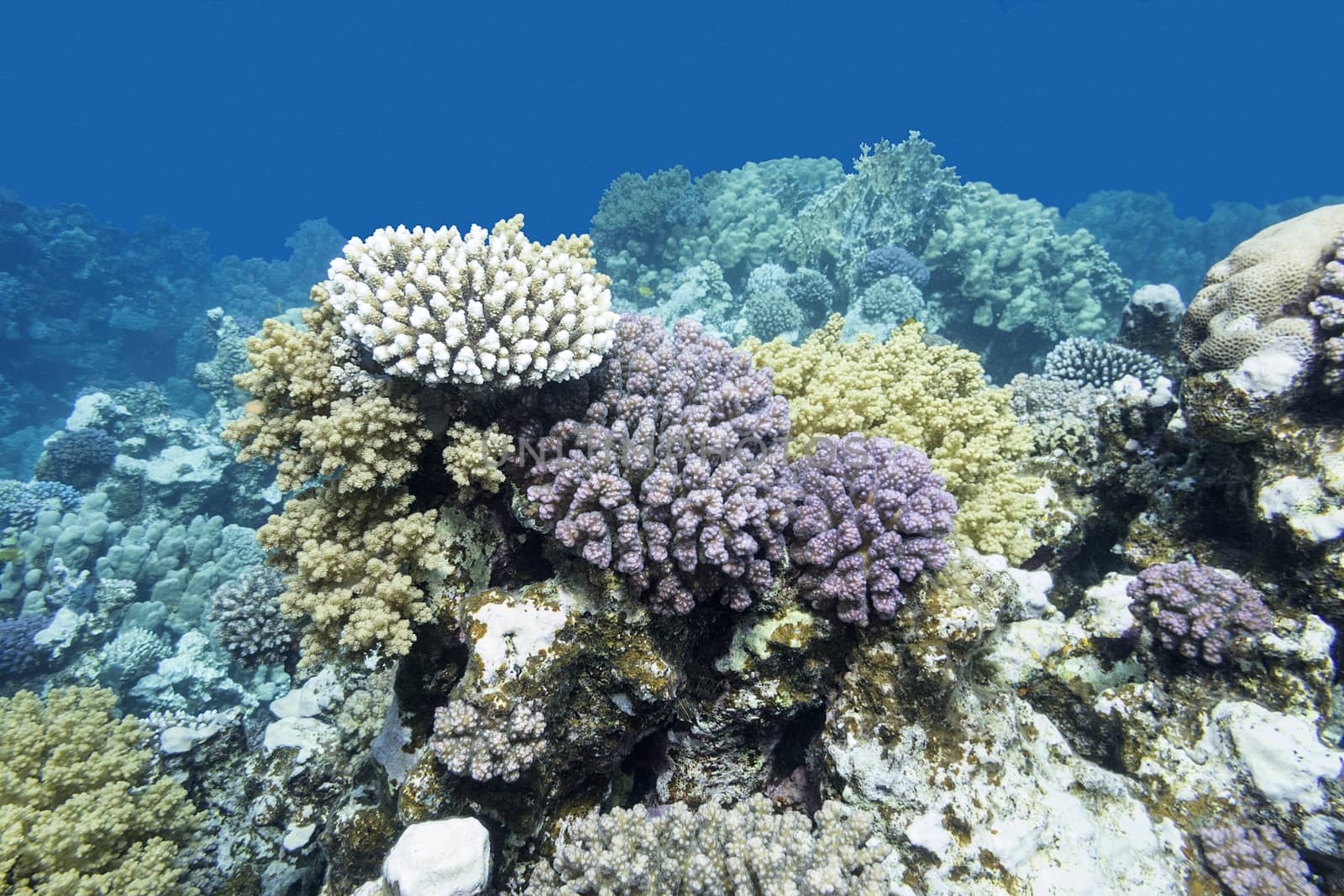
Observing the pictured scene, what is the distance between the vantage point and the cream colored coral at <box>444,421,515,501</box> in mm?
3486

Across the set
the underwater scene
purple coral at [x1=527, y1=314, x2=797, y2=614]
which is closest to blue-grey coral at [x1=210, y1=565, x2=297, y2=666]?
the underwater scene

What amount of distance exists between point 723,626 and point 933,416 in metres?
2.54

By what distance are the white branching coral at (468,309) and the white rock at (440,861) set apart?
236 cm

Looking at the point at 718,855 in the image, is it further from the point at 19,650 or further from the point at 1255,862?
the point at 19,650

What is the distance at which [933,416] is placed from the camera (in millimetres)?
4855

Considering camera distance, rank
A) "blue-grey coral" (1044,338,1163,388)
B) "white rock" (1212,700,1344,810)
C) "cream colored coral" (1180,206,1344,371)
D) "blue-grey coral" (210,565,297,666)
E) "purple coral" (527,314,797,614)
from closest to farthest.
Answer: "white rock" (1212,700,1344,810), "purple coral" (527,314,797,614), "cream colored coral" (1180,206,1344,371), "blue-grey coral" (210,565,297,666), "blue-grey coral" (1044,338,1163,388)

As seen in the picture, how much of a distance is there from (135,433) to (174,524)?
351 centimetres

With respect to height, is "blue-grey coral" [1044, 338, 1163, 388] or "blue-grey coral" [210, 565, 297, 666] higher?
"blue-grey coral" [1044, 338, 1163, 388]

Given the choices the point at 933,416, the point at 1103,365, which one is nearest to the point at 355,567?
the point at 933,416

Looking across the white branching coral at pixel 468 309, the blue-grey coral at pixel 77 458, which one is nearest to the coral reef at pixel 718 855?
the white branching coral at pixel 468 309

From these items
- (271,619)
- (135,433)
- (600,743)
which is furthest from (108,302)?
(600,743)

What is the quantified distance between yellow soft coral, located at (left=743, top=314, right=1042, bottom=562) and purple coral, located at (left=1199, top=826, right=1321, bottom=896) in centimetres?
194

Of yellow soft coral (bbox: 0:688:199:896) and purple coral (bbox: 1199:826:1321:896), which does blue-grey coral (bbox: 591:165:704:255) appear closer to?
yellow soft coral (bbox: 0:688:199:896)

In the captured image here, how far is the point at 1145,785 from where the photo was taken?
3.43 metres
